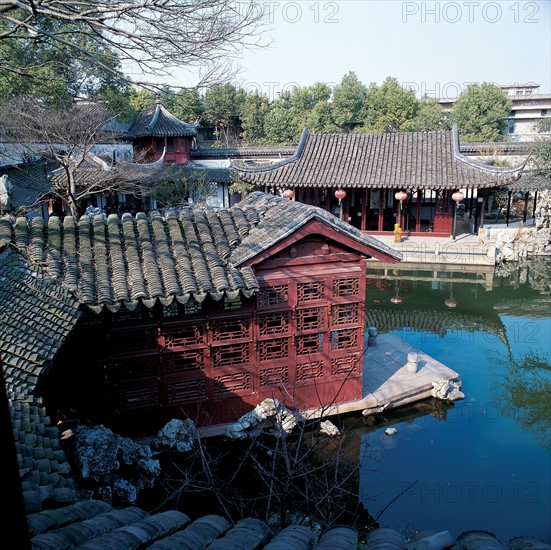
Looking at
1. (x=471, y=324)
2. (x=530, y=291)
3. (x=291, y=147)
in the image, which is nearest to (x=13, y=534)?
(x=471, y=324)

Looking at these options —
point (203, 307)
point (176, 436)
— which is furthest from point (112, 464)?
point (203, 307)

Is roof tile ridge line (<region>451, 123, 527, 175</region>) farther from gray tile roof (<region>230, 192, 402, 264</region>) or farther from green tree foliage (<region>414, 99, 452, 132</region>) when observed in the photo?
green tree foliage (<region>414, 99, 452, 132</region>)

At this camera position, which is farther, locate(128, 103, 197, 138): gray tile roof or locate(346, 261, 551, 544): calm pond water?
locate(128, 103, 197, 138): gray tile roof

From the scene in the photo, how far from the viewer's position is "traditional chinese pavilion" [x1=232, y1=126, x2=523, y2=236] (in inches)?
780

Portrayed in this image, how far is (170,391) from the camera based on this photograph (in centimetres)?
738

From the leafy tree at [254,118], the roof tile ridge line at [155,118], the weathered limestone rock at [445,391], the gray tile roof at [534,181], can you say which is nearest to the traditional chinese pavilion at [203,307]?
A: the weathered limestone rock at [445,391]

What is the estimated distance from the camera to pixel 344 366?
8.17 m

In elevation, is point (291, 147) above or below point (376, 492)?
above

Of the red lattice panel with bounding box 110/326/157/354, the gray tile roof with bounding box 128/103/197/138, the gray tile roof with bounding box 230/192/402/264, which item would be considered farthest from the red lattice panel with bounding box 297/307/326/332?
the gray tile roof with bounding box 128/103/197/138

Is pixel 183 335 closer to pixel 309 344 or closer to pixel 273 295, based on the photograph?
pixel 273 295

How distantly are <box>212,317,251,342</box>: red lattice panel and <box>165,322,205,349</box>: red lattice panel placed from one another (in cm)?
19

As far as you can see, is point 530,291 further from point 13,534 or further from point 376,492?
point 13,534

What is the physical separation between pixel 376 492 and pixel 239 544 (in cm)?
453

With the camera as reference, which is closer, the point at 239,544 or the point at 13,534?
the point at 13,534
